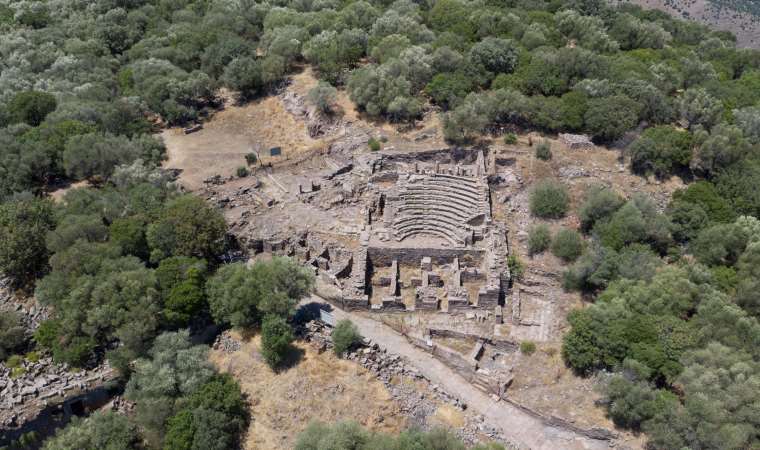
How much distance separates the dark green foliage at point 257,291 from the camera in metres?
36.0

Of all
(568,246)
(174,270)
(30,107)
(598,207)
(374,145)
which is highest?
(598,207)

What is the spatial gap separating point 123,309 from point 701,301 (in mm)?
37270

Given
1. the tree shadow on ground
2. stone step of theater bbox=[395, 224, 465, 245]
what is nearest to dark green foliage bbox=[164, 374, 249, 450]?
the tree shadow on ground

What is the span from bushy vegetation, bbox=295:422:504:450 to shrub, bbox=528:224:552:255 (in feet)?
61.3

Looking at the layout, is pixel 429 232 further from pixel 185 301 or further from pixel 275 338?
pixel 185 301

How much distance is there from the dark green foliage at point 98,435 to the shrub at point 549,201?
3426 centimetres

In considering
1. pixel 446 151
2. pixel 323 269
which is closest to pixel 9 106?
pixel 323 269

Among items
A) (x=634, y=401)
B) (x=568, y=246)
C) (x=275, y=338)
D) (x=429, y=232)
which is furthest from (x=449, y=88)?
(x=634, y=401)

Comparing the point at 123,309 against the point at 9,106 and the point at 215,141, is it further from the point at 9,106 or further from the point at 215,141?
the point at 9,106

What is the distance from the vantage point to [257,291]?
36500mm

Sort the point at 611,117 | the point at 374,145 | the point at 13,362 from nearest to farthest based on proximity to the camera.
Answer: the point at 13,362
the point at 611,117
the point at 374,145

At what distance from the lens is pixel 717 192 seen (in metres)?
47.2

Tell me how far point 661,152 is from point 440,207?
20642 millimetres

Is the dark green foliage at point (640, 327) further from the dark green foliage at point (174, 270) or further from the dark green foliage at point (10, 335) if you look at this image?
the dark green foliage at point (10, 335)
